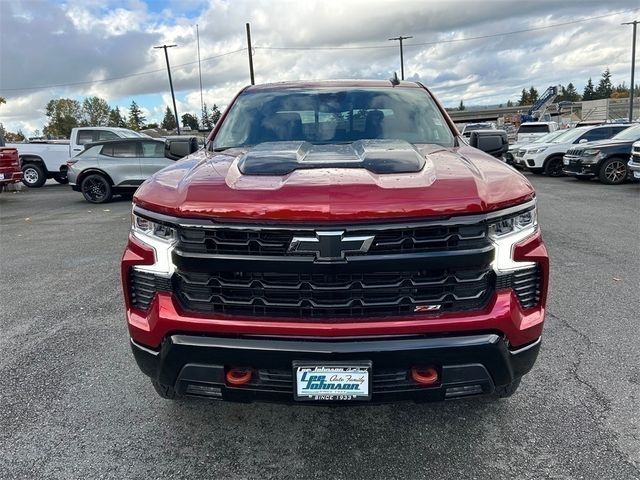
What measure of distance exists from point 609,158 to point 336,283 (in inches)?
528

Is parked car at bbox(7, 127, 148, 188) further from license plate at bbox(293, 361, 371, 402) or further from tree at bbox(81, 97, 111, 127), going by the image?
tree at bbox(81, 97, 111, 127)

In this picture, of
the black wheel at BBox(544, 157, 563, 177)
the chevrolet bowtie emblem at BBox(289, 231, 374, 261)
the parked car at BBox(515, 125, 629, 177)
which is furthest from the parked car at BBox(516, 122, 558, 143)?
the chevrolet bowtie emblem at BBox(289, 231, 374, 261)

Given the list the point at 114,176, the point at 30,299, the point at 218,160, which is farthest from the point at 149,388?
the point at 114,176

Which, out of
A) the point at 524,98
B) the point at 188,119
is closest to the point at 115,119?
the point at 188,119

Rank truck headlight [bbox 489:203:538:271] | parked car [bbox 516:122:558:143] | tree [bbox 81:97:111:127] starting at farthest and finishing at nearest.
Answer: tree [bbox 81:97:111:127] < parked car [bbox 516:122:558:143] < truck headlight [bbox 489:203:538:271]

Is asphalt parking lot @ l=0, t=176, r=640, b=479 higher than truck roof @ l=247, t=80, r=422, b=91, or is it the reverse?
truck roof @ l=247, t=80, r=422, b=91

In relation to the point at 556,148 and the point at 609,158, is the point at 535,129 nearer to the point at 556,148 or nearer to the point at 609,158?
the point at 556,148

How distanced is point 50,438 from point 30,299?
9.04 ft

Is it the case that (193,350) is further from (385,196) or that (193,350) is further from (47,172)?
(47,172)

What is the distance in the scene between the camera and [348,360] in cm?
209

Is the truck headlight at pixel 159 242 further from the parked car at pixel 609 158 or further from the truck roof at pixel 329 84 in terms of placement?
the parked car at pixel 609 158

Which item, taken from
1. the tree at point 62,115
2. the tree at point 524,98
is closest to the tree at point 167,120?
the tree at point 62,115

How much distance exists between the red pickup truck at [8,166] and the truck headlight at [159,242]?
1292 centimetres

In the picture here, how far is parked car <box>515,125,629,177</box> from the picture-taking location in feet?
50.2
